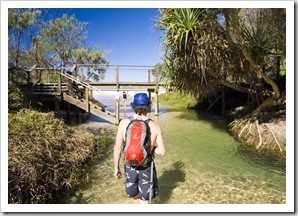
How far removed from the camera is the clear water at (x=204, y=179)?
446 centimetres

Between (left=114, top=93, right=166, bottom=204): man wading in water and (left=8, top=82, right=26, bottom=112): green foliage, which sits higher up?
(left=8, top=82, right=26, bottom=112): green foliage

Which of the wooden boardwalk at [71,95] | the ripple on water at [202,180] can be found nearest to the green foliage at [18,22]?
the wooden boardwalk at [71,95]

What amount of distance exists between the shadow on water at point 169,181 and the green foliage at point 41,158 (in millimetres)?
2026

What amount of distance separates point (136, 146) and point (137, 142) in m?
0.06

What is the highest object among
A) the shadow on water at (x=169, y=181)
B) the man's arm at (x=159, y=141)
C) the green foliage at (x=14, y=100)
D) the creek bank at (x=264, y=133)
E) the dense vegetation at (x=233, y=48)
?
the dense vegetation at (x=233, y=48)

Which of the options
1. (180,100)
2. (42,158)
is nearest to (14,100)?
(42,158)

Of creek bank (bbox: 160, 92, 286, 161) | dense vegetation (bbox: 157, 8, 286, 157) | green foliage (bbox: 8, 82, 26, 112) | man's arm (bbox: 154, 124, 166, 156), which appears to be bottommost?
creek bank (bbox: 160, 92, 286, 161)

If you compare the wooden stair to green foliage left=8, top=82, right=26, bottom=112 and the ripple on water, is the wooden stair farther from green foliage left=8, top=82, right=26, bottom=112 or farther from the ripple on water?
the ripple on water

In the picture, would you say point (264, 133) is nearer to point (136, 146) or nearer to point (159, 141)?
point (159, 141)

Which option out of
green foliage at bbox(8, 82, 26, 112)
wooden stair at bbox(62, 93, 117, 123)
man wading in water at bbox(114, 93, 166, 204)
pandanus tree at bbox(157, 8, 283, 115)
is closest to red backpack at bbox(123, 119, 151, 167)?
man wading in water at bbox(114, 93, 166, 204)

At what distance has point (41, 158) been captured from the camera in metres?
4.43

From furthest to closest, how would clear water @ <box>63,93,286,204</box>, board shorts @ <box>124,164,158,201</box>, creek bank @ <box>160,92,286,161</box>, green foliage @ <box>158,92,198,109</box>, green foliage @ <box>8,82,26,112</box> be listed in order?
green foliage @ <box>158,92,198,109</box> < creek bank @ <box>160,92,286,161</box> < green foliage @ <box>8,82,26,112</box> < clear water @ <box>63,93,286,204</box> < board shorts @ <box>124,164,158,201</box>

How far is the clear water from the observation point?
4461 millimetres

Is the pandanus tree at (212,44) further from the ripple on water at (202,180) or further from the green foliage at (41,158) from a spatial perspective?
the green foliage at (41,158)
